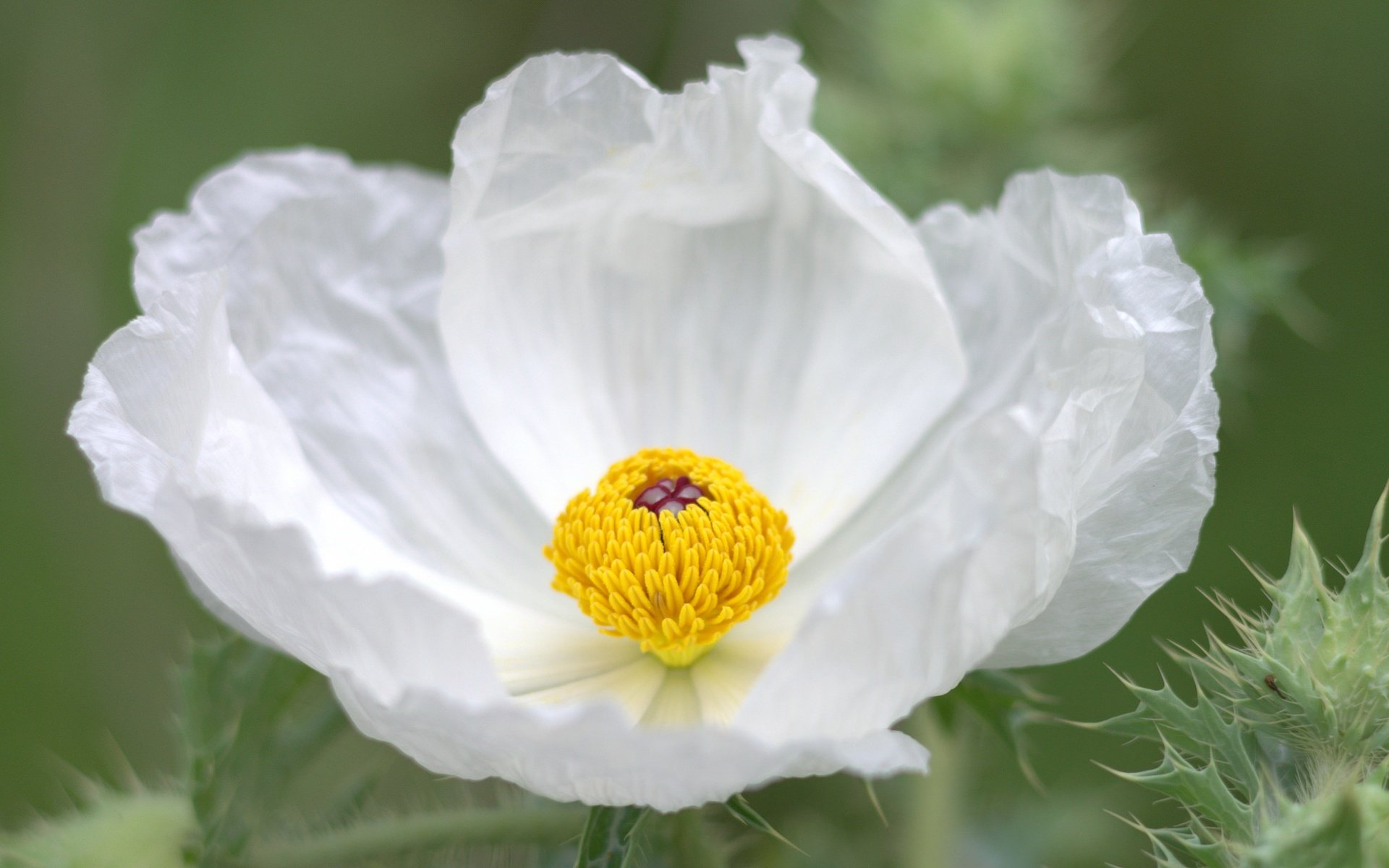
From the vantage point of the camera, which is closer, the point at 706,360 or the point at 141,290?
the point at 141,290

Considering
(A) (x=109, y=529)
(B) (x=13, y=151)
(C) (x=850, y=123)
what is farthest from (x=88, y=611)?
(C) (x=850, y=123)

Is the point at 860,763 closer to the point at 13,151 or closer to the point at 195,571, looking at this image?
the point at 195,571

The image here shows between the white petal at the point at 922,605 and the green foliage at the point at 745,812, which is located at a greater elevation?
the white petal at the point at 922,605

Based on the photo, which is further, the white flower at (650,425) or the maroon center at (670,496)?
the maroon center at (670,496)

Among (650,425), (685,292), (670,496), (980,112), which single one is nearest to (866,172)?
(980,112)

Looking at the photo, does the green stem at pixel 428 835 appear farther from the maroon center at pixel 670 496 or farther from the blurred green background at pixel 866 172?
the blurred green background at pixel 866 172

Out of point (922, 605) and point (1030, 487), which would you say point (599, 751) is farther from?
point (1030, 487)

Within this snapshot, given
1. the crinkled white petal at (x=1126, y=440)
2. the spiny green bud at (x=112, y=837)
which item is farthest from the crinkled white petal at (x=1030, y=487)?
the spiny green bud at (x=112, y=837)

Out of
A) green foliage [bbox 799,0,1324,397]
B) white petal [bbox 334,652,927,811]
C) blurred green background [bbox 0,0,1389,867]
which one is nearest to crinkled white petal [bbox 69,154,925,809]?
white petal [bbox 334,652,927,811]
